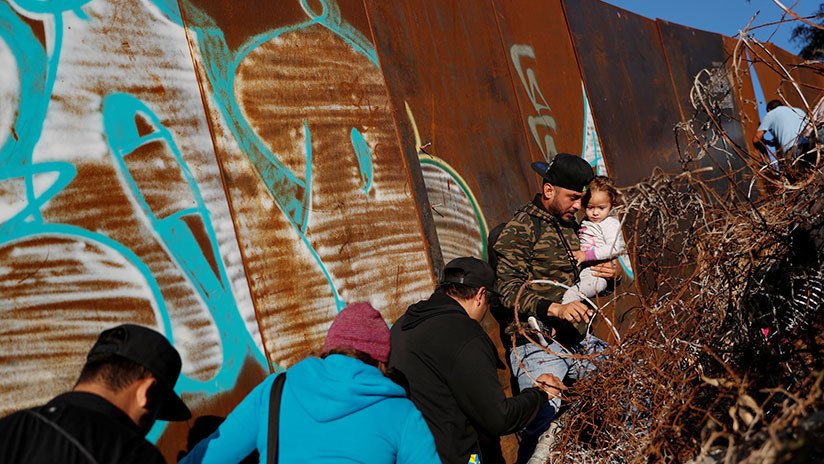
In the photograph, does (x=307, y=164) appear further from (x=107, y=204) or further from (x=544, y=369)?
(x=544, y=369)

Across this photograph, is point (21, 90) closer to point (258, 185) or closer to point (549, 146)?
point (258, 185)

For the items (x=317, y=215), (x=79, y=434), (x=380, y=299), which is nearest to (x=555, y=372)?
(x=380, y=299)

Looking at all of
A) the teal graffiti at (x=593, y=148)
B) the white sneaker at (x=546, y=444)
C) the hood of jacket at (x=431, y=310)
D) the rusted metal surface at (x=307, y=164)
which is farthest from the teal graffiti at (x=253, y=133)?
the teal graffiti at (x=593, y=148)

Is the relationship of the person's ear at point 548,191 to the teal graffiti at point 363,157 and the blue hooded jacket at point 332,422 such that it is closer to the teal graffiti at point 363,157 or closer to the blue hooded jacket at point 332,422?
the teal graffiti at point 363,157

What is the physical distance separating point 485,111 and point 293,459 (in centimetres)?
386

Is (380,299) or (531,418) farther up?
(380,299)

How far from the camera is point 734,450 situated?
1.92 m

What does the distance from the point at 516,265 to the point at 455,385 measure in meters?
1.26

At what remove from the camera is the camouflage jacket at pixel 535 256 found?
4613 millimetres

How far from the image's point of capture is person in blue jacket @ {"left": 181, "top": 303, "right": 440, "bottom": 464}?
2824 mm

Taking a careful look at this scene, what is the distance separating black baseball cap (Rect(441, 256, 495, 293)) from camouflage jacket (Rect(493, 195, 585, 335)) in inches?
22.7

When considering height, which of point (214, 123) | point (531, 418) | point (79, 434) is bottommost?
point (531, 418)

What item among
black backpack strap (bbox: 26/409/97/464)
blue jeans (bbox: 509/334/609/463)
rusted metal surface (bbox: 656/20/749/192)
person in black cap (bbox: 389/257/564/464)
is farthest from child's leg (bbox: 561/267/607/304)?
rusted metal surface (bbox: 656/20/749/192)

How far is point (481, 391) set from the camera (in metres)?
3.48
